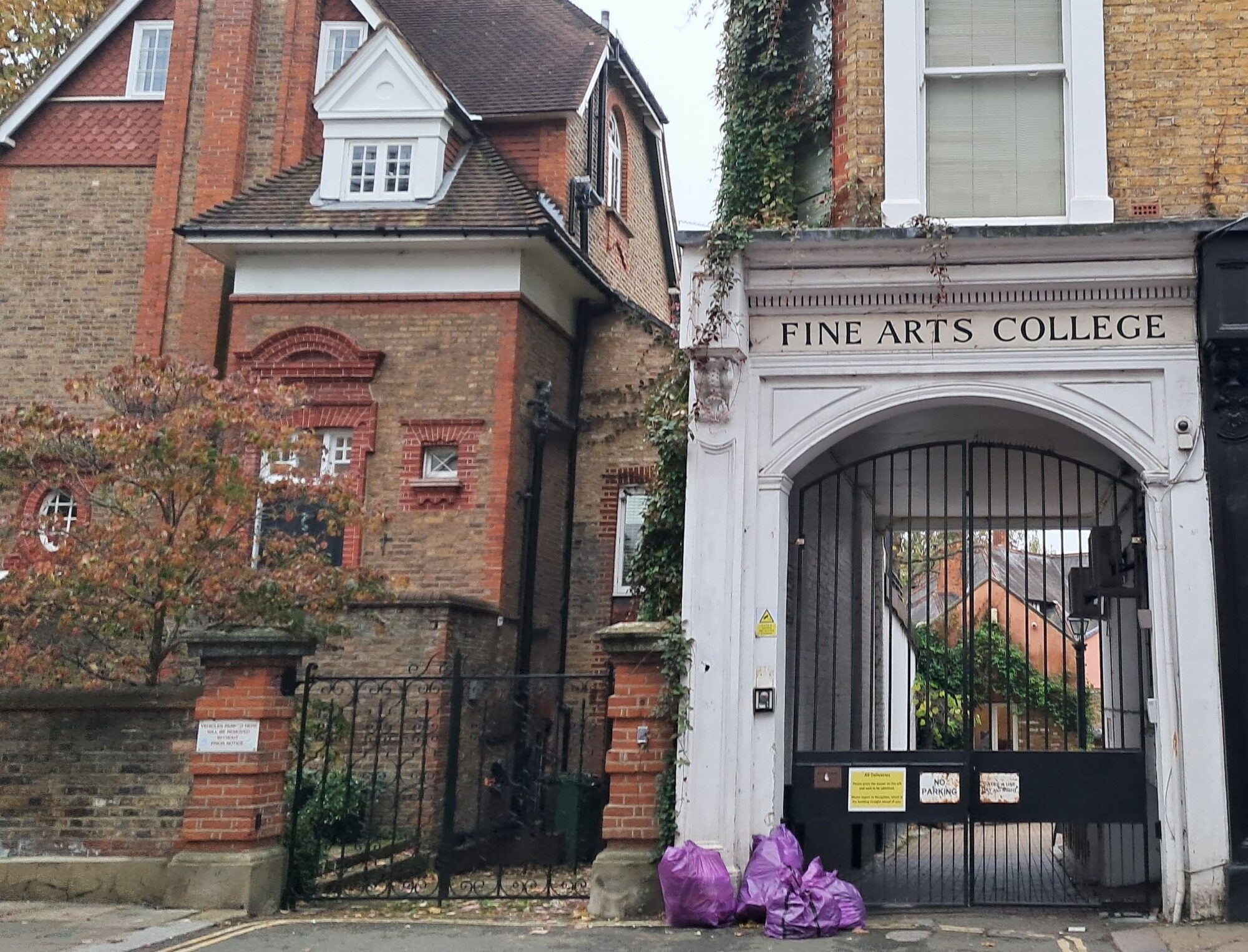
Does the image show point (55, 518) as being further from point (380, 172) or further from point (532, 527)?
point (380, 172)

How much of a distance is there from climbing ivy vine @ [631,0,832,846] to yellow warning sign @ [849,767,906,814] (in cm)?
176

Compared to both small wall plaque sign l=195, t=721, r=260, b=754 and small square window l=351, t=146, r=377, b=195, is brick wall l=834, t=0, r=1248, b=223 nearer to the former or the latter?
small wall plaque sign l=195, t=721, r=260, b=754

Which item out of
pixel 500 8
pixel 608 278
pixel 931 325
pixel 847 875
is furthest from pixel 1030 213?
pixel 500 8

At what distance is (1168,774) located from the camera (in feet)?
27.6

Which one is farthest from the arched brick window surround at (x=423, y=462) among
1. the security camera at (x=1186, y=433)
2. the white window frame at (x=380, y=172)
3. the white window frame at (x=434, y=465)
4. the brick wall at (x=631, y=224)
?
the security camera at (x=1186, y=433)

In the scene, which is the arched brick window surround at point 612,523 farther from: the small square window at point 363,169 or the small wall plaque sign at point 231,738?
the small wall plaque sign at point 231,738

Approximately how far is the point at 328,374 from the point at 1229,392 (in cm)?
1077

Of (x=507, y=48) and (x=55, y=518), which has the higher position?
(x=507, y=48)

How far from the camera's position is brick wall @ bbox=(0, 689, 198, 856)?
9367 millimetres

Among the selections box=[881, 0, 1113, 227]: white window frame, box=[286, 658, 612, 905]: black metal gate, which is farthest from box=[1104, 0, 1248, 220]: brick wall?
box=[286, 658, 612, 905]: black metal gate

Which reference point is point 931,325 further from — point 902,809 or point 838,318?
point 902,809

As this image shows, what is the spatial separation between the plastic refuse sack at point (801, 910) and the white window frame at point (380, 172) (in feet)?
36.6

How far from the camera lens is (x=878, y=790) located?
29.3 ft

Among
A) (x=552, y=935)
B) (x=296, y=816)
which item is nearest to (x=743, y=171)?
(x=552, y=935)
